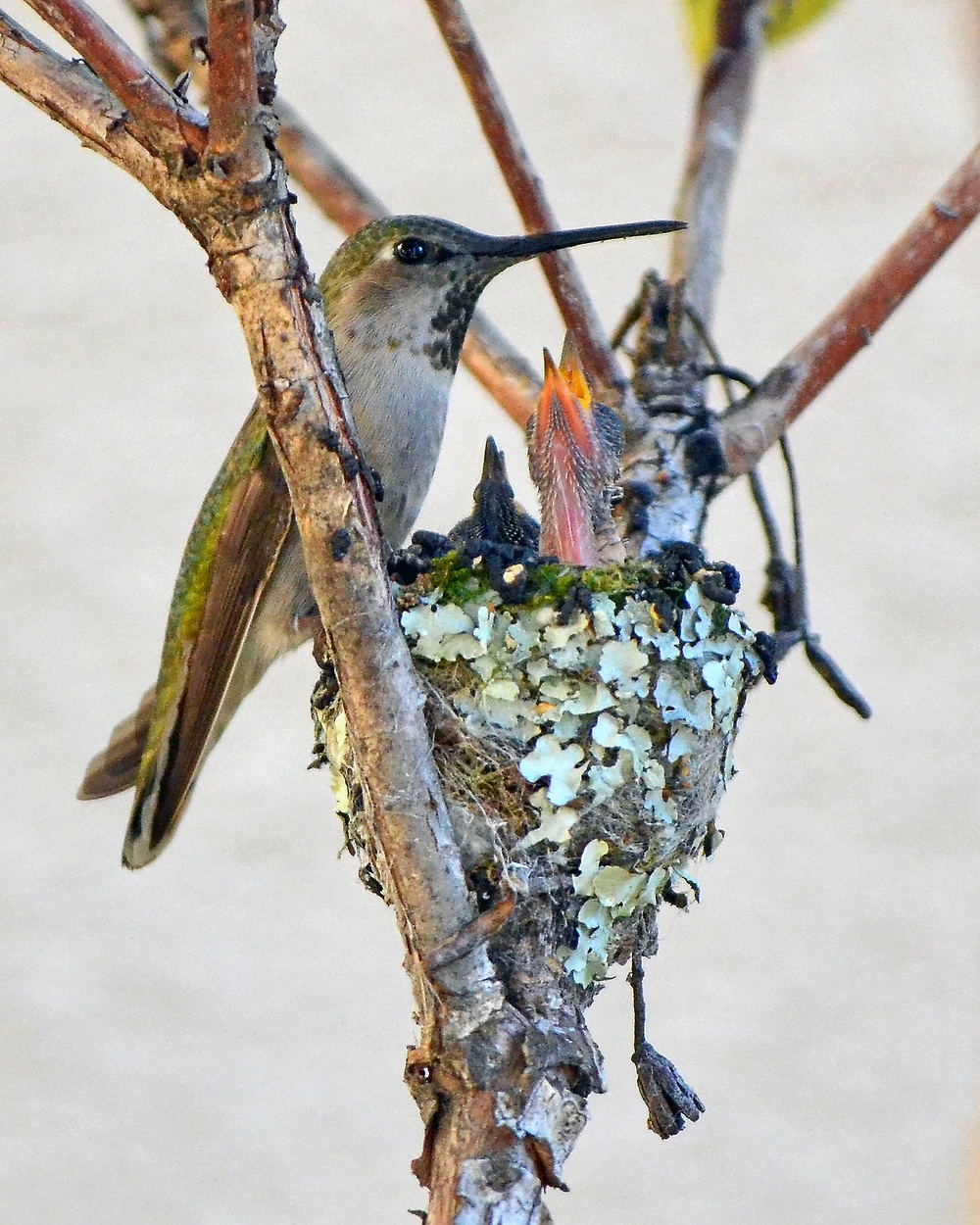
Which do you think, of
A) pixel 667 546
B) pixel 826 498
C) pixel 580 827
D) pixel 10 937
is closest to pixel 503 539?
pixel 667 546

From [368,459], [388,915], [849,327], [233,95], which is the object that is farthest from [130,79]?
[388,915]

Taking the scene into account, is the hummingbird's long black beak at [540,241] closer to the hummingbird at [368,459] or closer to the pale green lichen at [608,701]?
the hummingbird at [368,459]

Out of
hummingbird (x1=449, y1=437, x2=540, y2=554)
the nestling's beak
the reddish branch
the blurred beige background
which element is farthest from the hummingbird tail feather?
the blurred beige background

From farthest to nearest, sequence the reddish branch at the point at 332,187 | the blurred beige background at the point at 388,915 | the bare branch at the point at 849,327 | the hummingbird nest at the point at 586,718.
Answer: the blurred beige background at the point at 388,915 < the reddish branch at the point at 332,187 < the bare branch at the point at 849,327 < the hummingbird nest at the point at 586,718

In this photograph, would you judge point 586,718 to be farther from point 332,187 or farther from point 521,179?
point 332,187

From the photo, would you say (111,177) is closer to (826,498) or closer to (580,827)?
(826,498)

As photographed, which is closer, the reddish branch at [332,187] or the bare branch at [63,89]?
the bare branch at [63,89]

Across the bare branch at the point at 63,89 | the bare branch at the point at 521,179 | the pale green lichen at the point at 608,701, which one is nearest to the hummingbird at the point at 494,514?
the bare branch at the point at 521,179
